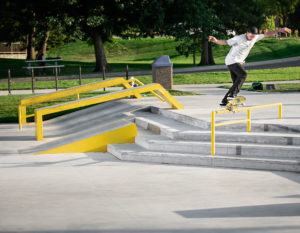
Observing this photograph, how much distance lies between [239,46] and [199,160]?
11.1 feet

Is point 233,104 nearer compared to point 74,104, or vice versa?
point 233,104

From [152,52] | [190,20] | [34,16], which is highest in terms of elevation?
[34,16]

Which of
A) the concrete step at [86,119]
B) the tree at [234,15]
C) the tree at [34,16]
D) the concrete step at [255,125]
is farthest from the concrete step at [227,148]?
the tree at [234,15]

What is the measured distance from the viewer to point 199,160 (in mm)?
10117

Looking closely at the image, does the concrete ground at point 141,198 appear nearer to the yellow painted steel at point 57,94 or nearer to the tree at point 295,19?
the yellow painted steel at point 57,94

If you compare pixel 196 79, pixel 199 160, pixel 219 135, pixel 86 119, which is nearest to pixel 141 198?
pixel 199 160

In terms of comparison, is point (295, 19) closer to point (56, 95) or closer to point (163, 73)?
point (163, 73)

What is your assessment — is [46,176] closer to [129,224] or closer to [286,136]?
[129,224]

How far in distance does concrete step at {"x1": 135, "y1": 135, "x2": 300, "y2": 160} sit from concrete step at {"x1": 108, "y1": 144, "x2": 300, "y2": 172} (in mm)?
276

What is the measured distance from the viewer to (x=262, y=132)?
11.1m

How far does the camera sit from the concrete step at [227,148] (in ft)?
32.4

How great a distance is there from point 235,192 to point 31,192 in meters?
2.92

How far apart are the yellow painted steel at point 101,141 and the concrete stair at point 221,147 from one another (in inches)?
11.0

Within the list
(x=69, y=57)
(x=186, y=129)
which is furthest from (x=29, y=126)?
(x=69, y=57)
